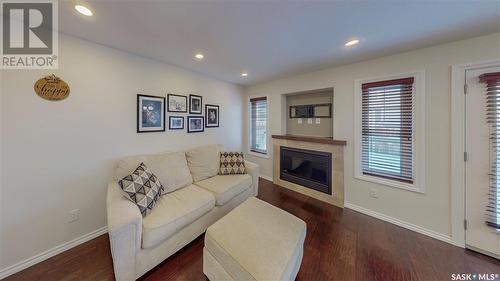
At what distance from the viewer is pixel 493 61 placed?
1717 mm

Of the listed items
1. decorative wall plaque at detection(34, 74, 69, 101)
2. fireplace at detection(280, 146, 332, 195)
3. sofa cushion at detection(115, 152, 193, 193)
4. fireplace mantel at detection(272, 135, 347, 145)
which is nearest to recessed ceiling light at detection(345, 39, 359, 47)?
fireplace mantel at detection(272, 135, 347, 145)

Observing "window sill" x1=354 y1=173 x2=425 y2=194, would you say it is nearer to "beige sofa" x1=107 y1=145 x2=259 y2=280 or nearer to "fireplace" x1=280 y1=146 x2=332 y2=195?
"fireplace" x1=280 y1=146 x2=332 y2=195

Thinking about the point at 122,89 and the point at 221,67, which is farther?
the point at 221,67

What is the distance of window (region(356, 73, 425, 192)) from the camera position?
217 centimetres

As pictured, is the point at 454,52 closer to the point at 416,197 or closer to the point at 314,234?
the point at 416,197

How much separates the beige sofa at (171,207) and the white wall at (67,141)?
1.16 feet

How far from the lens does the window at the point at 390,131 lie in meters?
2.17

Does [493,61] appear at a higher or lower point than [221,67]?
lower

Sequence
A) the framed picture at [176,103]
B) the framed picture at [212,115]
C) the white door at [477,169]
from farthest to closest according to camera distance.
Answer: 1. the framed picture at [212,115]
2. the framed picture at [176,103]
3. the white door at [477,169]

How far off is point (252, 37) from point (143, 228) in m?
2.23

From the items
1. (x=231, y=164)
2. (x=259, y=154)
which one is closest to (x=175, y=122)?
(x=231, y=164)

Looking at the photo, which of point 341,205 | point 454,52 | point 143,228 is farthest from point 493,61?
point 143,228

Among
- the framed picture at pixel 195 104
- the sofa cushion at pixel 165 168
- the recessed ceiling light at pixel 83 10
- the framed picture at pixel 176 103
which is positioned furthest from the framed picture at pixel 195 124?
the recessed ceiling light at pixel 83 10

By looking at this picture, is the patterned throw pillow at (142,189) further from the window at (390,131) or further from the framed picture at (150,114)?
the window at (390,131)
